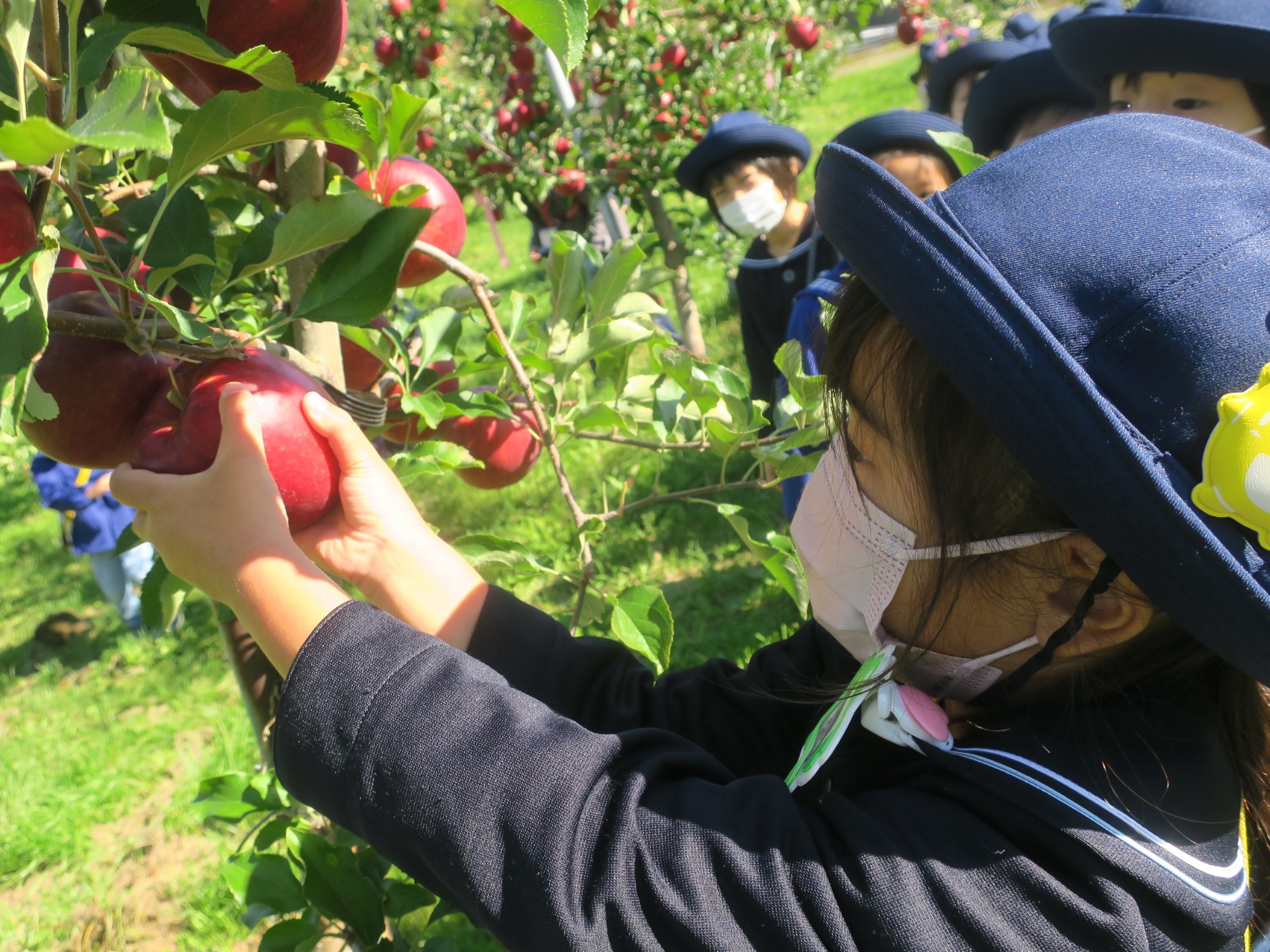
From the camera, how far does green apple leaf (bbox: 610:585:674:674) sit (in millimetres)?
950

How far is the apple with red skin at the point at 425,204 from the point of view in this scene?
40.6 inches

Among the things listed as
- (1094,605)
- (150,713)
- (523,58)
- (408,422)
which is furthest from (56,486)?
(1094,605)

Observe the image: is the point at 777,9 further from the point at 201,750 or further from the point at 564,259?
the point at 201,750

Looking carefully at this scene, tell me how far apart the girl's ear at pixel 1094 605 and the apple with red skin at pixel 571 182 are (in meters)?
2.78

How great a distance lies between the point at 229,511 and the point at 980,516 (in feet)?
2.01

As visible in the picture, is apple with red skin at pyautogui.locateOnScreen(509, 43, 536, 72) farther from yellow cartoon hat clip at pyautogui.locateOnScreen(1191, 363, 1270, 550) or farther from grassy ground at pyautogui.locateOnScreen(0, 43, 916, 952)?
yellow cartoon hat clip at pyautogui.locateOnScreen(1191, 363, 1270, 550)

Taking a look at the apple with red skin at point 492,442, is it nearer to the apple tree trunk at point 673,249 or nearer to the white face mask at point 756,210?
the white face mask at point 756,210

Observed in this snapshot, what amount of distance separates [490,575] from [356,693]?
0.52m

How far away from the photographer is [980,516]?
0.70m

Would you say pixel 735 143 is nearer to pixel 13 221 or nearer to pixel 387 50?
→ pixel 387 50

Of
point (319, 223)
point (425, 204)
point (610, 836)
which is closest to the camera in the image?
point (610, 836)

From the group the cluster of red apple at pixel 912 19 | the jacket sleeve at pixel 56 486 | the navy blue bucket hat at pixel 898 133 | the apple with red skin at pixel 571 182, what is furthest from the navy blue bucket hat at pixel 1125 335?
the cluster of red apple at pixel 912 19

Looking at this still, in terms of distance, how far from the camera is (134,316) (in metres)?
0.83

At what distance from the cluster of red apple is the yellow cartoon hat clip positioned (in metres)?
4.29
